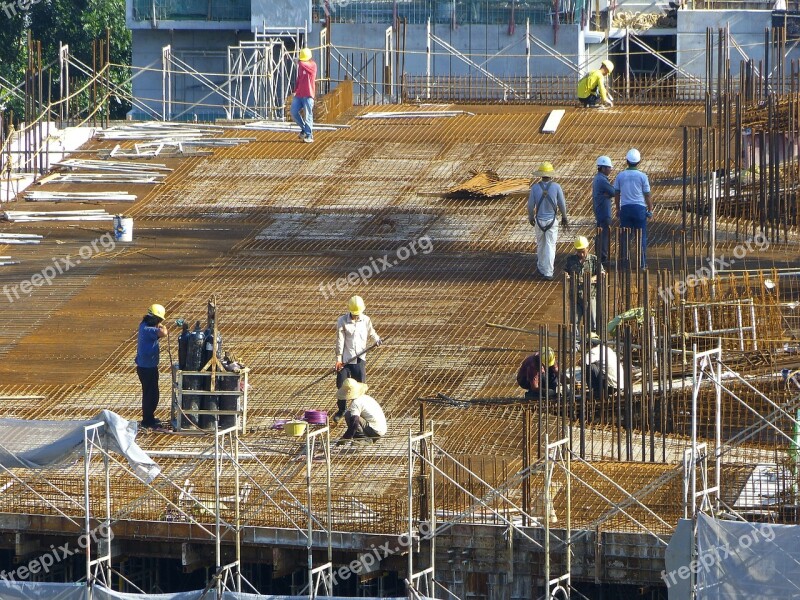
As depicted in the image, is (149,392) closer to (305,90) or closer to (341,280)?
(341,280)

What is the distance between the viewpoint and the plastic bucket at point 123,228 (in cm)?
2878

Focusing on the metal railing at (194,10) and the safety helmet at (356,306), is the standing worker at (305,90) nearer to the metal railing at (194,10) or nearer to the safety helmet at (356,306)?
the safety helmet at (356,306)

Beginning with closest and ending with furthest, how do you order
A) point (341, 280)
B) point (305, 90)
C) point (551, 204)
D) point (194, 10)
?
point (551, 204), point (341, 280), point (305, 90), point (194, 10)

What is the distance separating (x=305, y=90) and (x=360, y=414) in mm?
13757

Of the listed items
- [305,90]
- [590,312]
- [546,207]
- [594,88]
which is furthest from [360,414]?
[594,88]

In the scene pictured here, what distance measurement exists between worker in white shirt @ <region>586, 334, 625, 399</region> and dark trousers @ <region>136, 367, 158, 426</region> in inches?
197

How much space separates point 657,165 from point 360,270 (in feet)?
23.6

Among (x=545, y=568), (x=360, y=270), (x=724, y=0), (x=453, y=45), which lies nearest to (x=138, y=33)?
(x=453, y=45)

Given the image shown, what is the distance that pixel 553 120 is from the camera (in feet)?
115

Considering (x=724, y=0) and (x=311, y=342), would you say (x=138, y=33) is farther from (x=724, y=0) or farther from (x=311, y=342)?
(x=311, y=342)

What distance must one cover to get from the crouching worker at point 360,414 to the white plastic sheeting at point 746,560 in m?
4.91

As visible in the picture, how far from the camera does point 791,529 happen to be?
16.1 meters

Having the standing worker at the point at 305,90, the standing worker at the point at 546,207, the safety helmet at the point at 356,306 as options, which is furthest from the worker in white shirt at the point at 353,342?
the standing worker at the point at 305,90

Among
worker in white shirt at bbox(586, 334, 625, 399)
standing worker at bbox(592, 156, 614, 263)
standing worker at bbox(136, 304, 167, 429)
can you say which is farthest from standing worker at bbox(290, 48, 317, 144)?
worker in white shirt at bbox(586, 334, 625, 399)
